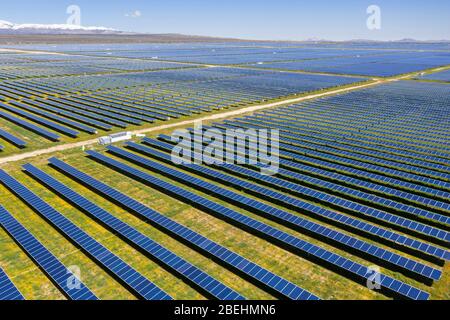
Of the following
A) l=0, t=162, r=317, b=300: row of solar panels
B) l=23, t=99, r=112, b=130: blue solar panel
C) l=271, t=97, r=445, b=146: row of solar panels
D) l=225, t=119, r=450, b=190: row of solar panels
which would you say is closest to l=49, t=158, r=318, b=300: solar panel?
l=0, t=162, r=317, b=300: row of solar panels

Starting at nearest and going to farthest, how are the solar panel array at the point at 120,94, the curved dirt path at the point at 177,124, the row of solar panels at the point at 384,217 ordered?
the row of solar panels at the point at 384,217
the curved dirt path at the point at 177,124
the solar panel array at the point at 120,94

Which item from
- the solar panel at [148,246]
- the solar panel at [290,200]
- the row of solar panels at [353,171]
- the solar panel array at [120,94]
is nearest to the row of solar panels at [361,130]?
the row of solar panels at [353,171]

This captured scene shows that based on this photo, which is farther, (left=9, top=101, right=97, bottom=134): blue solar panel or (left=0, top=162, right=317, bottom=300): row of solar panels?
(left=9, top=101, right=97, bottom=134): blue solar panel

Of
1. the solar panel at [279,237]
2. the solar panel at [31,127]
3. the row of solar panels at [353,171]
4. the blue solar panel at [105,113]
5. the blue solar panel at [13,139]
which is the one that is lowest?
the solar panel at [279,237]

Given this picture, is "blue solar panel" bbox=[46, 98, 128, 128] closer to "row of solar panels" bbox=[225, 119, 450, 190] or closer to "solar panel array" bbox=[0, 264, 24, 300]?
"row of solar panels" bbox=[225, 119, 450, 190]

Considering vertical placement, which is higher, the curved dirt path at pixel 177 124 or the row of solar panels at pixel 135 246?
the curved dirt path at pixel 177 124

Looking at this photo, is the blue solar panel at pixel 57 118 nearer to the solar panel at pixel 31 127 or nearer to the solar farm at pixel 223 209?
the solar farm at pixel 223 209
